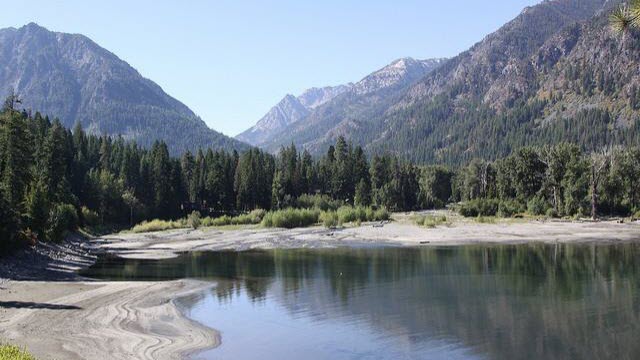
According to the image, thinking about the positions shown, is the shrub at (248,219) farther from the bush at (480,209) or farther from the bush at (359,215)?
the bush at (480,209)

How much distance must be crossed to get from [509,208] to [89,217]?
277 ft

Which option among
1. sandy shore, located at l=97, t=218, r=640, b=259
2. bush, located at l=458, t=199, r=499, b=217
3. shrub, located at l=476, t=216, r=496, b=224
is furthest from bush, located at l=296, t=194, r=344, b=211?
shrub, located at l=476, t=216, r=496, b=224

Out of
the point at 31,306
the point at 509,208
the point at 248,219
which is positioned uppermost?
the point at 509,208

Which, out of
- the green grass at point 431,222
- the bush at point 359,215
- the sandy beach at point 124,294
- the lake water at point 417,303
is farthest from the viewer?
the bush at point 359,215

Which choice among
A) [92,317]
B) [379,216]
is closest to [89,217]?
[379,216]

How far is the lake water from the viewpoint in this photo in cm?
3017

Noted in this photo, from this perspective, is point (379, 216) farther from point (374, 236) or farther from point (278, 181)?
point (374, 236)

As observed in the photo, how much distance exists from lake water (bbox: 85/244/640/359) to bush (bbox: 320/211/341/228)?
1820 inches

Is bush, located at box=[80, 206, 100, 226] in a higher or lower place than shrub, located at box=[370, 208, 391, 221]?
higher

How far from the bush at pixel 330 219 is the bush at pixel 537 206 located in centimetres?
4101

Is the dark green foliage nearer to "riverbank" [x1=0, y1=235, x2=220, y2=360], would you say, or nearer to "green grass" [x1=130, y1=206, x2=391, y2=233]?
"green grass" [x1=130, y1=206, x2=391, y2=233]

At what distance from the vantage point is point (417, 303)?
4153 centimetres

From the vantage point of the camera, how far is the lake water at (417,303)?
30.2 m

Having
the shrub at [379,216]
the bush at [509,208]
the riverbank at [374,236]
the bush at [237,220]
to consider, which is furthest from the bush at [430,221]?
the bush at [237,220]
